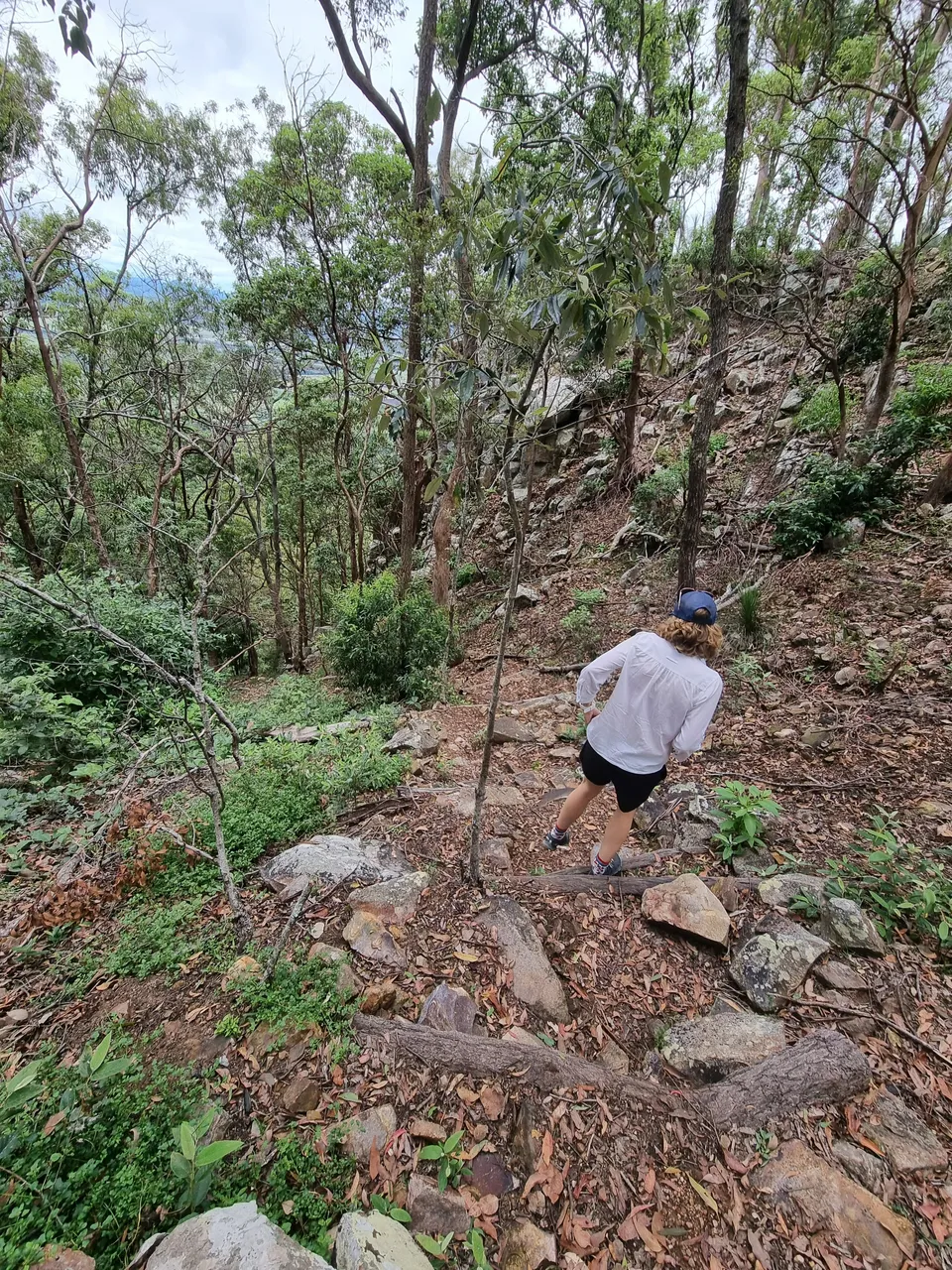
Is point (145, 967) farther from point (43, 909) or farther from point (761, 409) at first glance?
point (761, 409)

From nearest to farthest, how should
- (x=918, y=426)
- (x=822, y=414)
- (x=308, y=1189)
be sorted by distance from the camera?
1. (x=308, y=1189)
2. (x=918, y=426)
3. (x=822, y=414)

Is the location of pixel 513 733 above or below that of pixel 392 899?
below

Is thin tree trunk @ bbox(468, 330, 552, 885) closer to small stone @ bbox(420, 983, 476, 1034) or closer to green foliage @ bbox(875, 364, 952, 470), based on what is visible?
small stone @ bbox(420, 983, 476, 1034)

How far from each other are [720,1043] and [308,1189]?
1.59m

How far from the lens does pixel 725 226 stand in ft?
14.5

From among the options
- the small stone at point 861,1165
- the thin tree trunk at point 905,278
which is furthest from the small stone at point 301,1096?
the thin tree trunk at point 905,278

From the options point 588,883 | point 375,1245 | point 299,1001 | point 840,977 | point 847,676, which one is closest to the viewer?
point 375,1245

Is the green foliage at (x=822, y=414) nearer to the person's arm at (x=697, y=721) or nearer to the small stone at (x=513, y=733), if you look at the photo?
the small stone at (x=513, y=733)

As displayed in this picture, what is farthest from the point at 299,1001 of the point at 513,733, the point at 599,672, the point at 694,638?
the point at 513,733

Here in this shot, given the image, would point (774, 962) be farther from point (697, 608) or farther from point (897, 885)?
point (697, 608)

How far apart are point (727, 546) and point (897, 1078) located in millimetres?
6526

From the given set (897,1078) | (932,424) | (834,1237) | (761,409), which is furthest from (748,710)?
(761,409)

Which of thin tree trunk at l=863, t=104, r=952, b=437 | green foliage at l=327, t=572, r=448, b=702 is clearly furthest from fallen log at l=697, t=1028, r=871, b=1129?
thin tree trunk at l=863, t=104, r=952, b=437

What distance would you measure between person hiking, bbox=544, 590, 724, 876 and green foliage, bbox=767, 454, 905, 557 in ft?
16.5
